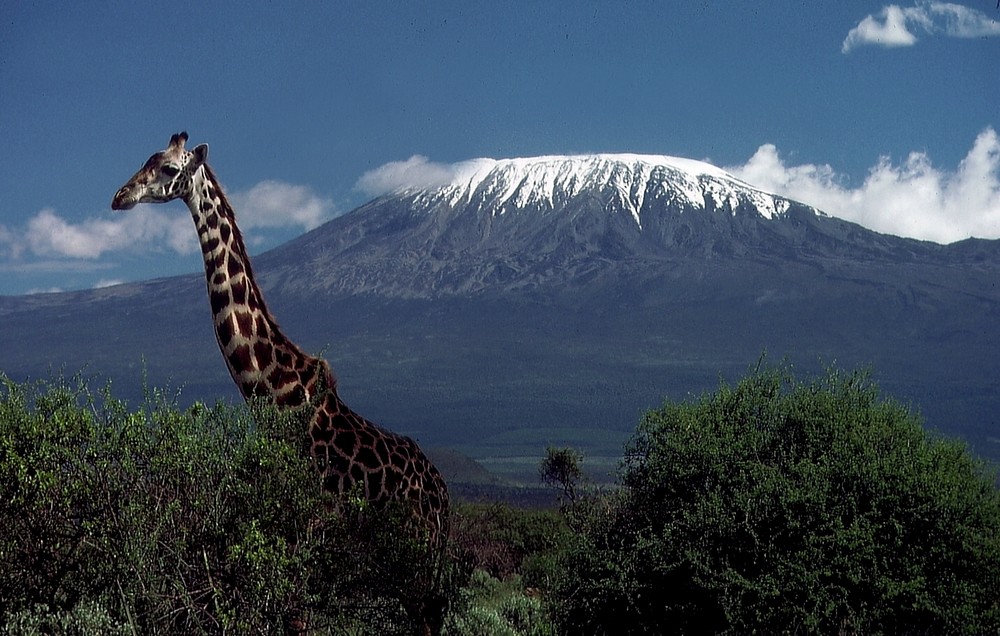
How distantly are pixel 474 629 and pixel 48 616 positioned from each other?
7533mm

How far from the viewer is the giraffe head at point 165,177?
1560cm

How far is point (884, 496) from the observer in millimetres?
19344

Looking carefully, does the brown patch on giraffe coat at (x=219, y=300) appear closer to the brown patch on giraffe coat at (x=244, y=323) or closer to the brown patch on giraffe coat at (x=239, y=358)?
the brown patch on giraffe coat at (x=244, y=323)

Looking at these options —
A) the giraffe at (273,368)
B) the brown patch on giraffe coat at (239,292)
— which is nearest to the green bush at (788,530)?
the giraffe at (273,368)

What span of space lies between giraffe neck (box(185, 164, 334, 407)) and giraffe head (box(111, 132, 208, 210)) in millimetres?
339

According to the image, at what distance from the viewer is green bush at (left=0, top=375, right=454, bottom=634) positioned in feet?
43.3

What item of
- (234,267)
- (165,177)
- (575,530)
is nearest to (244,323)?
(234,267)

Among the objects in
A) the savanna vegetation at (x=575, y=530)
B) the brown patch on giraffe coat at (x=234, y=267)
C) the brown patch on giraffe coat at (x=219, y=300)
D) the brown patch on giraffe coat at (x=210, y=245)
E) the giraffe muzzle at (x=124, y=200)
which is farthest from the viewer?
the brown patch on giraffe coat at (x=210, y=245)

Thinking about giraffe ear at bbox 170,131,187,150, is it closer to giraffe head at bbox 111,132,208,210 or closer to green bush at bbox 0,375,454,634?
giraffe head at bbox 111,132,208,210

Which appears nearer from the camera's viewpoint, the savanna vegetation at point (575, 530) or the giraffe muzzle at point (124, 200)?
the savanna vegetation at point (575, 530)

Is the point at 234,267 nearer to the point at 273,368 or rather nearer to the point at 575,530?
the point at 273,368

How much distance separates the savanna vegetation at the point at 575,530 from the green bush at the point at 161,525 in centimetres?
3

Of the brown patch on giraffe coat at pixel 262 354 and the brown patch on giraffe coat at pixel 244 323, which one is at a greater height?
the brown patch on giraffe coat at pixel 244 323

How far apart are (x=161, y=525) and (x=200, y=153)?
5744mm
